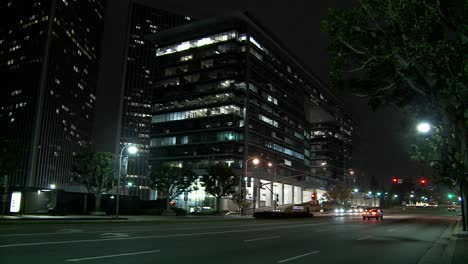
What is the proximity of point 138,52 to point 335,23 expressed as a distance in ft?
622

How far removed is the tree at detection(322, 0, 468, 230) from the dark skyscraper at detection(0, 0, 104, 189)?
139 meters

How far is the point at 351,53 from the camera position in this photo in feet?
53.9

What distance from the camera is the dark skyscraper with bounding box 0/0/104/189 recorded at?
139 metres

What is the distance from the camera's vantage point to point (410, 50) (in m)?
13.8

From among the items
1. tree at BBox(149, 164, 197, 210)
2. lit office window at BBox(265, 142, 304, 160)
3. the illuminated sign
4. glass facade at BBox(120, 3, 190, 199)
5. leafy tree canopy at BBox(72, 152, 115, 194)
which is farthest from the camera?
glass facade at BBox(120, 3, 190, 199)

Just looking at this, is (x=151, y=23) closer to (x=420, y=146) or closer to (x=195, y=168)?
(x=195, y=168)

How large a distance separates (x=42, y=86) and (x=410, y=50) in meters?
147

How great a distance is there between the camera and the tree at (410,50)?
12.8 meters

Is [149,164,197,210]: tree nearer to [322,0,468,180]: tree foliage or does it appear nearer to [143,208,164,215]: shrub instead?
[143,208,164,215]: shrub

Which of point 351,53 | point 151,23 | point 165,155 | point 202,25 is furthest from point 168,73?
point 351,53

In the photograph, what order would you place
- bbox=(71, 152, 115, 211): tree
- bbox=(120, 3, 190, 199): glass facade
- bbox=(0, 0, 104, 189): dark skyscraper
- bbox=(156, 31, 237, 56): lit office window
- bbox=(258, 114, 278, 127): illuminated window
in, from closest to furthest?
bbox=(71, 152, 115, 211): tree, bbox=(156, 31, 237, 56): lit office window, bbox=(258, 114, 278, 127): illuminated window, bbox=(0, 0, 104, 189): dark skyscraper, bbox=(120, 3, 190, 199): glass facade

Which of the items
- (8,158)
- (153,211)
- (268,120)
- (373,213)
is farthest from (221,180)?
(268,120)

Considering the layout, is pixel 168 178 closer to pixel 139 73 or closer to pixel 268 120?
pixel 268 120

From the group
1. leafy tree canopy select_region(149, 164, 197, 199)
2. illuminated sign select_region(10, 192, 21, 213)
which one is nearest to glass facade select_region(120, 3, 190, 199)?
leafy tree canopy select_region(149, 164, 197, 199)
